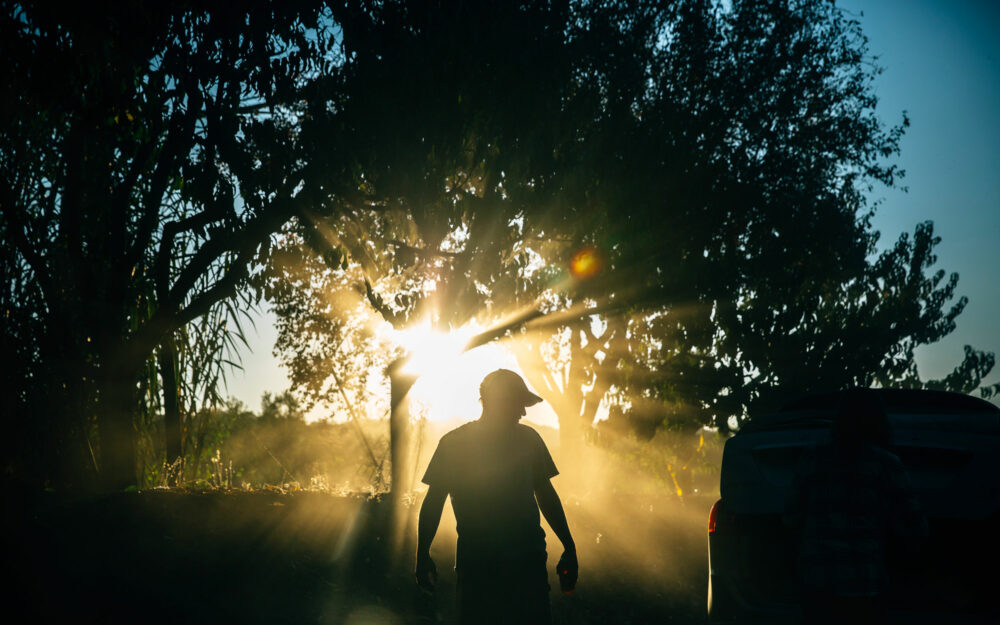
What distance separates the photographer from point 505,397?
12.8 feet

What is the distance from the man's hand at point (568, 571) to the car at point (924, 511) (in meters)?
0.98

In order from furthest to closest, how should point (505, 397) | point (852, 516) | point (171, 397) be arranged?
point (171, 397), point (505, 397), point (852, 516)

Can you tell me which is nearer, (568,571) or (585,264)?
(568,571)

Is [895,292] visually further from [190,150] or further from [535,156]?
Answer: [190,150]

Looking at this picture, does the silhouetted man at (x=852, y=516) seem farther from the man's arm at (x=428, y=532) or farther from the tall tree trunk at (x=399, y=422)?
the tall tree trunk at (x=399, y=422)

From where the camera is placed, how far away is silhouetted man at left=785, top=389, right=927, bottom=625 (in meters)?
3.36

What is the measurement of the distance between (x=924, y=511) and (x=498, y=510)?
86.2 inches

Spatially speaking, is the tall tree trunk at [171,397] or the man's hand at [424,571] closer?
the man's hand at [424,571]

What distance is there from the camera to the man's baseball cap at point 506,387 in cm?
389

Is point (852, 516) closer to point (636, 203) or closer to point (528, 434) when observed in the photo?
point (528, 434)

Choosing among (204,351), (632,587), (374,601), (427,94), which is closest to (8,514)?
(204,351)

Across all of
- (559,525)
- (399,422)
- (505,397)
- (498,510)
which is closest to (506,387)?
(505,397)

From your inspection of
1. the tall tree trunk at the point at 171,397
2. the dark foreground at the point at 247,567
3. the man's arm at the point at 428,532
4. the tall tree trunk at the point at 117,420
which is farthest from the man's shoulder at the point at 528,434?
the tall tree trunk at the point at 171,397

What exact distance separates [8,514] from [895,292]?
2609 centimetres
